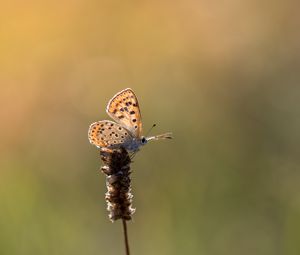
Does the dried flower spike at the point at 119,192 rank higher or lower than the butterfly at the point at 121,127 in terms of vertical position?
lower

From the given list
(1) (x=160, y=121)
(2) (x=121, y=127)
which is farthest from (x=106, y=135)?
(1) (x=160, y=121)

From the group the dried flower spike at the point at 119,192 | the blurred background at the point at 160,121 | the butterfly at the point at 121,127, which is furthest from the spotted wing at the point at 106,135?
the blurred background at the point at 160,121

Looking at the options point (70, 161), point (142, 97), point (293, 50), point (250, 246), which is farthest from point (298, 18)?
point (250, 246)

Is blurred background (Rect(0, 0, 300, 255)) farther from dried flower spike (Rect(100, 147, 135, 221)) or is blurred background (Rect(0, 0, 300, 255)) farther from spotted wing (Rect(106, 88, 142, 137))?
dried flower spike (Rect(100, 147, 135, 221))

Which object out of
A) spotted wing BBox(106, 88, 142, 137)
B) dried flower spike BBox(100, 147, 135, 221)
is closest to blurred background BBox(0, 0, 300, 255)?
spotted wing BBox(106, 88, 142, 137)

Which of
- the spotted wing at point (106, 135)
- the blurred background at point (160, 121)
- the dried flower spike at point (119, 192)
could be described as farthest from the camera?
the blurred background at point (160, 121)

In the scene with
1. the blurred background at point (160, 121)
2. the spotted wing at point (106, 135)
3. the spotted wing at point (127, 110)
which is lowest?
the spotted wing at point (106, 135)

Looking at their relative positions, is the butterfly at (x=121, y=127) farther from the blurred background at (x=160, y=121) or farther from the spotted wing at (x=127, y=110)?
the blurred background at (x=160, y=121)
